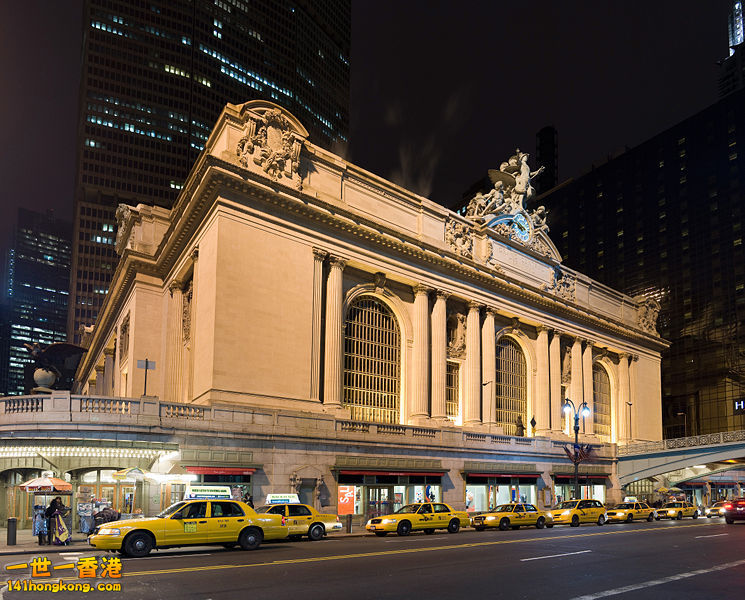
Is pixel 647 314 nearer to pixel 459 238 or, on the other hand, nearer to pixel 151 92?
pixel 459 238

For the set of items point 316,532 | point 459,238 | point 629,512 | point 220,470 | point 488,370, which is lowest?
point 629,512

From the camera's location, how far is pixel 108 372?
225ft

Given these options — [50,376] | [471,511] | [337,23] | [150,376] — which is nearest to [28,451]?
[50,376]

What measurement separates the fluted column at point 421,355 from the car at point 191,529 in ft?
82.0

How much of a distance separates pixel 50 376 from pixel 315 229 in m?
17.5

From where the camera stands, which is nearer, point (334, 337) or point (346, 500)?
point (346, 500)

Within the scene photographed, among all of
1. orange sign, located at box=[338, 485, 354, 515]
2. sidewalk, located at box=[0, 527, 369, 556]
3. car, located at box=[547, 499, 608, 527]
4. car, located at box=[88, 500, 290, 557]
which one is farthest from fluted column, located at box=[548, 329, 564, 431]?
car, located at box=[88, 500, 290, 557]

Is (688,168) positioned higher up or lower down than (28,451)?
higher up

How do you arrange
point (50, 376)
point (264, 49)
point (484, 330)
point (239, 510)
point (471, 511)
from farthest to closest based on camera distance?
point (264, 49) < point (484, 330) < point (471, 511) < point (50, 376) < point (239, 510)

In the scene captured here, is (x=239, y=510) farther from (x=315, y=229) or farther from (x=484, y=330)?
(x=484, y=330)

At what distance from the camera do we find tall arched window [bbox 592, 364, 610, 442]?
69.2 meters

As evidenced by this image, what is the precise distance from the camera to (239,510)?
2161cm

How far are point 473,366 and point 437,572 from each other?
37808mm

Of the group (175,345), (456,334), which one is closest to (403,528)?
(175,345)
